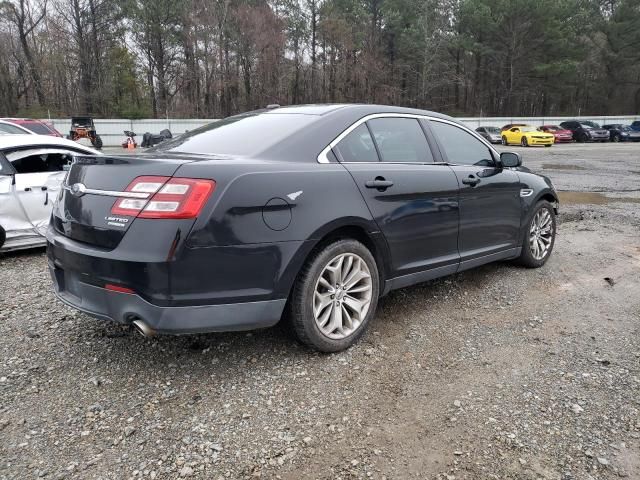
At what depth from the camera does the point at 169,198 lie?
8.29 ft

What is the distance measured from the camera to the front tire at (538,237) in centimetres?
485

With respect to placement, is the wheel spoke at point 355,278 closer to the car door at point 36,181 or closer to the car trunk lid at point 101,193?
the car trunk lid at point 101,193

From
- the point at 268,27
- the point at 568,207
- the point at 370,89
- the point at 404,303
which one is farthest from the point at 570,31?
the point at 404,303

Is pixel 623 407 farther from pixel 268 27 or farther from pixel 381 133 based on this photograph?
pixel 268 27

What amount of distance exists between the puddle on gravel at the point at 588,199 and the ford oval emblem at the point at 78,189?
A: 8784mm

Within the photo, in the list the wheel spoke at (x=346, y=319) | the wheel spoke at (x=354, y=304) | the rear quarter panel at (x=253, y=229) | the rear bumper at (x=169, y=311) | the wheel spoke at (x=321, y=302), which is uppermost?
the rear quarter panel at (x=253, y=229)

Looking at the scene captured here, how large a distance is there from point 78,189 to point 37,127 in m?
13.6

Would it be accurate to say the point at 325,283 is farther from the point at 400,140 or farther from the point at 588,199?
the point at 588,199

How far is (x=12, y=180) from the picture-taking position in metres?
5.39

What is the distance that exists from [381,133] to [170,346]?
2.01m

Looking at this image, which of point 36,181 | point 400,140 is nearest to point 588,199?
point 400,140

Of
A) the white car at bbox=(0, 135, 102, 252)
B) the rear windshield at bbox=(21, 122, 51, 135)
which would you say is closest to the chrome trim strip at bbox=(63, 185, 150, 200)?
the white car at bbox=(0, 135, 102, 252)

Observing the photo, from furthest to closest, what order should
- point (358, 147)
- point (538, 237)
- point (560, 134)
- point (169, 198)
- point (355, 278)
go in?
point (560, 134) → point (538, 237) → point (358, 147) → point (355, 278) → point (169, 198)

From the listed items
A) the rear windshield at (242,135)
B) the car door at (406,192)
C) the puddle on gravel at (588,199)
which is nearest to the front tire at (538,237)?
the car door at (406,192)
